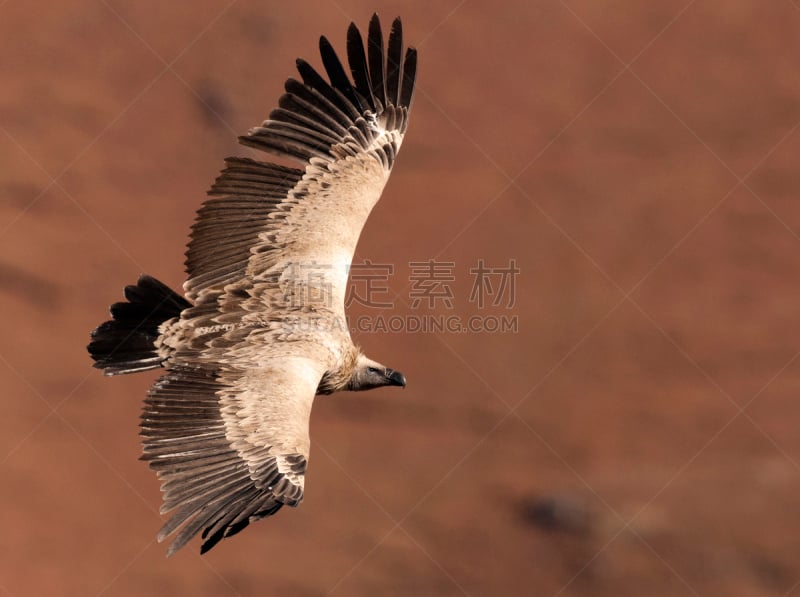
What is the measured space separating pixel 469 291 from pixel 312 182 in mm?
7525

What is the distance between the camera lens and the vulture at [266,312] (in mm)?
7305

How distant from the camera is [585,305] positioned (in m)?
16.8

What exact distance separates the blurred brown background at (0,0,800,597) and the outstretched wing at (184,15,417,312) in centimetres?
683

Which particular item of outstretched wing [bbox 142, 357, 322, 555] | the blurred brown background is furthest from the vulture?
the blurred brown background

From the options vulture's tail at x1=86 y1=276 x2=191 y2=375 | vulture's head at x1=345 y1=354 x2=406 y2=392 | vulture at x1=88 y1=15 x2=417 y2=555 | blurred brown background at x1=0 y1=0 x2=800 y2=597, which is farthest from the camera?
blurred brown background at x1=0 y1=0 x2=800 y2=597

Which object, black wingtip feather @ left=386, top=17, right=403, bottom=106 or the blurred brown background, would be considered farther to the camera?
the blurred brown background

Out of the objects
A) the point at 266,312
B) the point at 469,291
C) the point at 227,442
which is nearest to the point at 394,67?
the point at 266,312

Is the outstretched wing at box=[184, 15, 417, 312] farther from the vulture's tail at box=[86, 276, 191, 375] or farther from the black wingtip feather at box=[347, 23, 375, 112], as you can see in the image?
the vulture's tail at box=[86, 276, 191, 375]

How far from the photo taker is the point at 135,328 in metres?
8.55

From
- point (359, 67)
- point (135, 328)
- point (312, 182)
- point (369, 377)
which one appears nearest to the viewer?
point (135, 328)

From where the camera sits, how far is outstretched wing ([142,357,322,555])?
7.11 metres

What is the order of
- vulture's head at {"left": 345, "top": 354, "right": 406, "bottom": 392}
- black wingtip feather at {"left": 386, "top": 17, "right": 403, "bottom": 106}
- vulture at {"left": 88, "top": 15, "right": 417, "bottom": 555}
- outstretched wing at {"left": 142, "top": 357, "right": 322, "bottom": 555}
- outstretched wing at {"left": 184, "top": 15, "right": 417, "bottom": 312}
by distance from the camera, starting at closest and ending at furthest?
outstretched wing at {"left": 142, "top": 357, "right": 322, "bottom": 555}
vulture at {"left": 88, "top": 15, "right": 417, "bottom": 555}
outstretched wing at {"left": 184, "top": 15, "right": 417, "bottom": 312}
vulture's head at {"left": 345, "top": 354, "right": 406, "bottom": 392}
black wingtip feather at {"left": 386, "top": 17, "right": 403, "bottom": 106}

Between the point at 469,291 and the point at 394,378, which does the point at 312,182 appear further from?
the point at 469,291

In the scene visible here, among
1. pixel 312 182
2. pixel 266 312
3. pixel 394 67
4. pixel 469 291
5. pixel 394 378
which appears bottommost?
pixel 469 291
